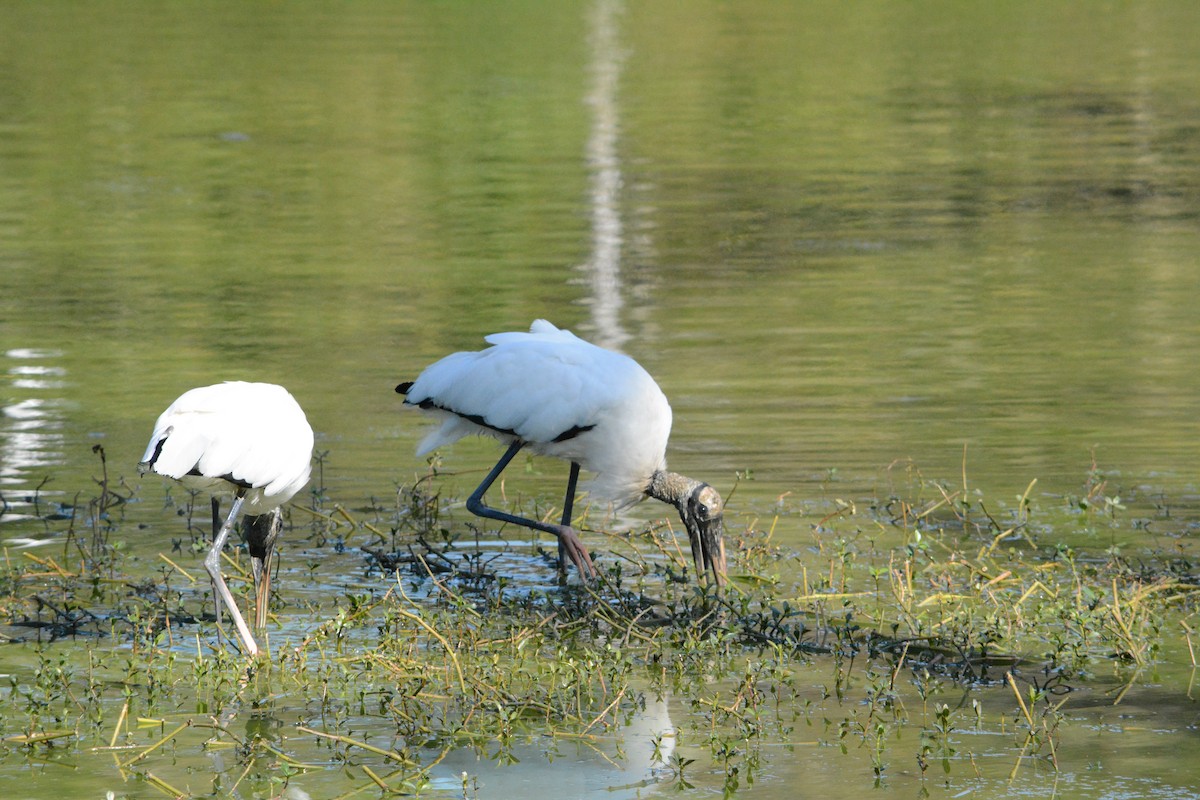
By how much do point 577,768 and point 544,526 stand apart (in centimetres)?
257

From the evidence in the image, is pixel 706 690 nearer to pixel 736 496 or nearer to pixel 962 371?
pixel 736 496

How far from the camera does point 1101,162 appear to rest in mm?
21422

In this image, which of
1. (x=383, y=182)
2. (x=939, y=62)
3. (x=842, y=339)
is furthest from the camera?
(x=939, y=62)

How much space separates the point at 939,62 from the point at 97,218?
17.5 metres

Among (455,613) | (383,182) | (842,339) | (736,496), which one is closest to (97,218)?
(383,182)

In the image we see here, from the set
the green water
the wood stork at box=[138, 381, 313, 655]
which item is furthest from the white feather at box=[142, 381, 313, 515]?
the green water

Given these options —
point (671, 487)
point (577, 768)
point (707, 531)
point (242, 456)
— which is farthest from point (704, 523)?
point (577, 768)

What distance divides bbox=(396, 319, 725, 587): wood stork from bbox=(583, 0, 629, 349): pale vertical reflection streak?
13.0 feet

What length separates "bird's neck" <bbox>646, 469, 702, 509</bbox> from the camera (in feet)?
26.9

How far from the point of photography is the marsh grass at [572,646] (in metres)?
A: 5.96

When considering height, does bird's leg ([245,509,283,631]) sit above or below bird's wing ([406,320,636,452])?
below

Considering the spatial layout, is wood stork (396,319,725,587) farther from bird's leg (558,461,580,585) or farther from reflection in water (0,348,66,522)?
reflection in water (0,348,66,522)

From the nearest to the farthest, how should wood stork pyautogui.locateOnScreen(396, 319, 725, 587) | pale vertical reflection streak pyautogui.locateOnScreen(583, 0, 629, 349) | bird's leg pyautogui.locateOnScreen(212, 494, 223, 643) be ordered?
1. bird's leg pyautogui.locateOnScreen(212, 494, 223, 643)
2. wood stork pyautogui.locateOnScreen(396, 319, 725, 587)
3. pale vertical reflection streak pyautogui.locateOnScreen(583, 0, 629, 349)

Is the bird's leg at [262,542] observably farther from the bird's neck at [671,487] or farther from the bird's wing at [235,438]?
the bird's neck at [671,487]
